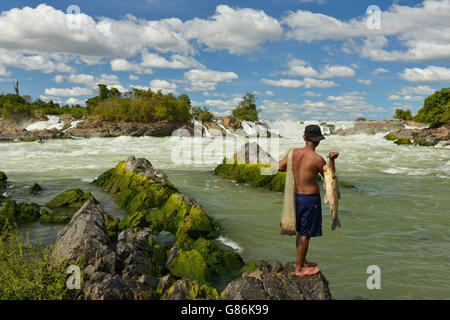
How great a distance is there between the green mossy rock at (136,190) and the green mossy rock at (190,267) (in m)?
4.62

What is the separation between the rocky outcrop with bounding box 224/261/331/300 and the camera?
4129 mm

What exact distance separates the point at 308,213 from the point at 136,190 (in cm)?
824

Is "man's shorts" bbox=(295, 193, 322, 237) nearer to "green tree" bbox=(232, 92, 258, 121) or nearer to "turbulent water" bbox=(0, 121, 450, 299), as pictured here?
"turbulent water" bbox=(0, 121, 450, 299)

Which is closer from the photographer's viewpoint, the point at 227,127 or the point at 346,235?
the point at 346,235

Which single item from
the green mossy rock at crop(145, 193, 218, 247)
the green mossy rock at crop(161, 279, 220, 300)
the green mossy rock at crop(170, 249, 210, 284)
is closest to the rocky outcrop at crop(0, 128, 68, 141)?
the green mossy rock at crop(145, 193, 218, 247)

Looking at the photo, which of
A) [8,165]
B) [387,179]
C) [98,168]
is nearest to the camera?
[387,179]

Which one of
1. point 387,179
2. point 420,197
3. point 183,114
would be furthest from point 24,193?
point 183,114

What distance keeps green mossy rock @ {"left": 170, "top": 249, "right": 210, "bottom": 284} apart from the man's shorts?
212 centimetres

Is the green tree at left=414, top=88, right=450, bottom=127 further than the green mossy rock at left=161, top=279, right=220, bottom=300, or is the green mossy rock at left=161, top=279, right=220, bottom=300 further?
the green tree at left=414, top=88, right=450, bottom=127

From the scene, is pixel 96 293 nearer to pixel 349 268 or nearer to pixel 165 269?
pixel 165 269
